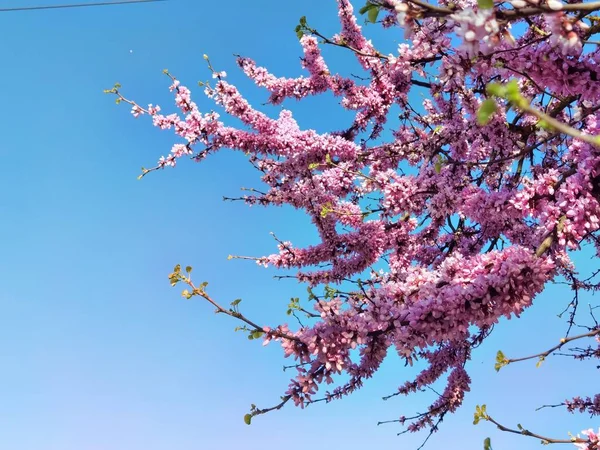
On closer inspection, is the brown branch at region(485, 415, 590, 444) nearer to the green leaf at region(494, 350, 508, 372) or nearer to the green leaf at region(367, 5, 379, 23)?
the green leaf at region(494, 350, 508, 372)

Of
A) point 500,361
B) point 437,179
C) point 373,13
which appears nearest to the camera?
point 373,13

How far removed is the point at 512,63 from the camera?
10.6ft

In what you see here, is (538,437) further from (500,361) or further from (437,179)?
(437,179)

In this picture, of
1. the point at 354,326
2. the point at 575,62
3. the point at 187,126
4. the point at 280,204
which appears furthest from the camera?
the point at 280,204

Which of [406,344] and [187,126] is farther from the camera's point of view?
[187,126]

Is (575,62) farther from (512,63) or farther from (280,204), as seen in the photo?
(280,204)

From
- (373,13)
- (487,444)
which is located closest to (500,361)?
(487,444)

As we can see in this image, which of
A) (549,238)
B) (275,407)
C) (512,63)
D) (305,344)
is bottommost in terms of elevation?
(275,407)

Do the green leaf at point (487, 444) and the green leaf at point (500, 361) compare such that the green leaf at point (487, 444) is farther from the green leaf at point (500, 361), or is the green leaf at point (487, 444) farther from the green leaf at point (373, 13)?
the green leaf at point (373, 13)

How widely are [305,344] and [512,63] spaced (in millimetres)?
2421

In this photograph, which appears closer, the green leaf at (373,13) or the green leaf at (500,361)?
the green leaf at (373,13)

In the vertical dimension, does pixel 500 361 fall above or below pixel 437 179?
below

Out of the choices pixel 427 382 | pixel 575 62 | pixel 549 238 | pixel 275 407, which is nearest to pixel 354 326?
pixel 275 407

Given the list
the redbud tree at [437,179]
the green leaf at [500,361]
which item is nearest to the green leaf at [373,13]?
the redbud tree at [437,179]
